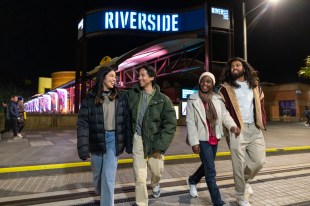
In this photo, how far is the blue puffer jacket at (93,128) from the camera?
9.69ft

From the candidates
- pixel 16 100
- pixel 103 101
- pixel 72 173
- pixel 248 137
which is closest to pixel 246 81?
pixel 248 137

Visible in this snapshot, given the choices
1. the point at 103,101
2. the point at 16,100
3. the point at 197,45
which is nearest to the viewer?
the point at 103,101

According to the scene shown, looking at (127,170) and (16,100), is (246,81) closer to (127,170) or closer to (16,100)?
(127,170)

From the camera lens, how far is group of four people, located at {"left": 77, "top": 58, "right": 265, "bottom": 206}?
3.02 m

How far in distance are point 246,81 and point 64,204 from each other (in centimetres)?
319

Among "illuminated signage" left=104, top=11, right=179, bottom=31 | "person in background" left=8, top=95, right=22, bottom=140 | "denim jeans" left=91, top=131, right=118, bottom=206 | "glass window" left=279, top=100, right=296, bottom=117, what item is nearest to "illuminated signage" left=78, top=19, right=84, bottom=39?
"illuminated signage" left=104, top=11, right=179, bottom=31

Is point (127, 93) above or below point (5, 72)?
below

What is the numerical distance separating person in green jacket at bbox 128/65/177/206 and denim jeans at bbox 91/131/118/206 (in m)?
0.39

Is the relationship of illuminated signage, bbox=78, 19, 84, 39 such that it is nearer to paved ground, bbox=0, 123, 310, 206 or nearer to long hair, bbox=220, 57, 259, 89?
paved ground, bbox=0, 123, 310, 206

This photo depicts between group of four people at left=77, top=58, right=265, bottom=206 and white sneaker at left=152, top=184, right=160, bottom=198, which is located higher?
group of four people at left=77, top=58, right=265, bottom=206

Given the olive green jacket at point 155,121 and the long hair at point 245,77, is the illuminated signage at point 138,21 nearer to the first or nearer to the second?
the long hair at point 245,77

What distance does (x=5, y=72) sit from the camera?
70.6 meters

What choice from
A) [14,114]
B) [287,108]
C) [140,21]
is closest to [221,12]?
[140,21]

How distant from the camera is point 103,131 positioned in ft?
9.86
